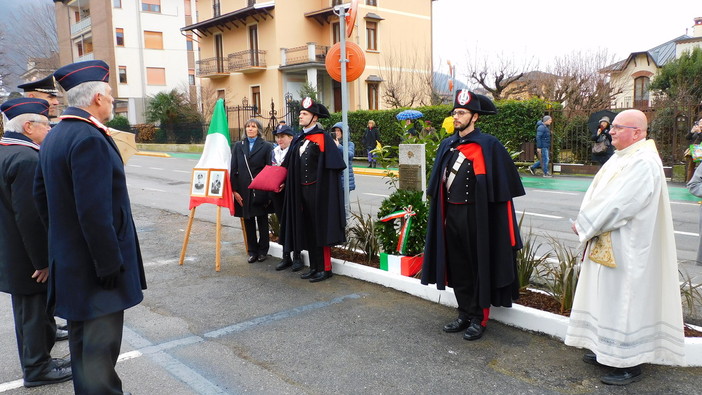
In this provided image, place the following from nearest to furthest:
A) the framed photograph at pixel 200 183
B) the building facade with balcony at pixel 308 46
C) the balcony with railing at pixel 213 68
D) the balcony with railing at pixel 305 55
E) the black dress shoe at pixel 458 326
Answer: the black dress shoe at pixel 458 326, the framed photograph at pixel 200 183, the balcony with railing at pixel 305 55, the building facade with balcony at pixel 308 46, the balcony with railing at pixel 213 68

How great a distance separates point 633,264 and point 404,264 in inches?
105

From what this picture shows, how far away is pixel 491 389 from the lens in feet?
12.3

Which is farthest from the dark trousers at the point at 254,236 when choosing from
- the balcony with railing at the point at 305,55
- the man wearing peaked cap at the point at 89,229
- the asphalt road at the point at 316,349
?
the balcony with railing at the point at 305,55

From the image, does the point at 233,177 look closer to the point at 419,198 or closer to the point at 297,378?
the point at 419,198

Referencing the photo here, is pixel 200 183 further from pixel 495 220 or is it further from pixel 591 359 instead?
pixel 591 359

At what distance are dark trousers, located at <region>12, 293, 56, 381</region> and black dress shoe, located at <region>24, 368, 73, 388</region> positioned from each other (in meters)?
0.02

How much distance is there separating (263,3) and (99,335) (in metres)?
35.8

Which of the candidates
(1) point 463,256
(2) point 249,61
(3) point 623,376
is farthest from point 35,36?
(3) point 623,376

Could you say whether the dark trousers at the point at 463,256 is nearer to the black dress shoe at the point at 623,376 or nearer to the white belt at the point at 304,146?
the black dress shoe at the point at 623,376

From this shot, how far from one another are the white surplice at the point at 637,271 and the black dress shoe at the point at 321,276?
129 inches

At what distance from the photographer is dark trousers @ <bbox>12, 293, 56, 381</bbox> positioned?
156 inches

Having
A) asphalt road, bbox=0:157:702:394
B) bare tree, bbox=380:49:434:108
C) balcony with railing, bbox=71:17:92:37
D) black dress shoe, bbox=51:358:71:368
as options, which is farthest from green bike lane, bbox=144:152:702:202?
balcony with railing, bbox=71:17:92:37

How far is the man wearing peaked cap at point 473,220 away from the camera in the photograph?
14.6 ft

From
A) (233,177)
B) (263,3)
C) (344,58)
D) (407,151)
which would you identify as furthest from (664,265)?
(263,3)
